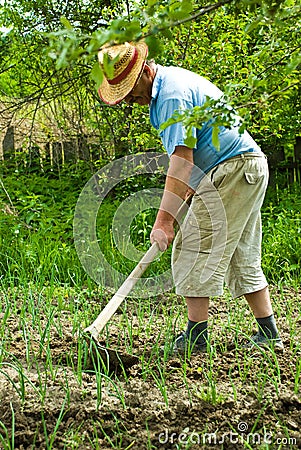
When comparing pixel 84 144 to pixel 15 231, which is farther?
pixel 84 144

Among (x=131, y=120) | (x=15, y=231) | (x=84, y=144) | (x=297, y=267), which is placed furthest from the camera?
(x=84, y=144)

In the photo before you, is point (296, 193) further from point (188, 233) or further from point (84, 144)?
point (188, 233)

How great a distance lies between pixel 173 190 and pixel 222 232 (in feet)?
1.13

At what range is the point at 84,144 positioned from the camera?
6.91 m

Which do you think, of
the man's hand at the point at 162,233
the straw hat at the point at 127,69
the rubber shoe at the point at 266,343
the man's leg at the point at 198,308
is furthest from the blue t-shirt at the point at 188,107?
the rubber shoe at the point at 266,343

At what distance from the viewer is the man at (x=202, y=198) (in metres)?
2.68

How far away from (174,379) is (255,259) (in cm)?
78

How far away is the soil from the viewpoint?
2162mm

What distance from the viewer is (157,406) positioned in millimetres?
2355

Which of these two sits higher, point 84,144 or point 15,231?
point 84,144

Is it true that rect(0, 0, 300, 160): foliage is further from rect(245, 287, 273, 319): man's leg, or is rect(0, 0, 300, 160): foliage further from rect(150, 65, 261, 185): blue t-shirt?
rect(245, 287, 273, 319): man's leg

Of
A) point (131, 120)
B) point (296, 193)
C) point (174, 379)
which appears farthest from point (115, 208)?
point (174, 379)

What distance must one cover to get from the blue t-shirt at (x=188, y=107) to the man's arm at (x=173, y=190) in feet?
0.19

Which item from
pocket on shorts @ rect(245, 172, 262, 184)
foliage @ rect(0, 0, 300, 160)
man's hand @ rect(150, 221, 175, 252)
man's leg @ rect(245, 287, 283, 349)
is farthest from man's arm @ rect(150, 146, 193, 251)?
foliage @ rect(0, 0, 300, 160)
